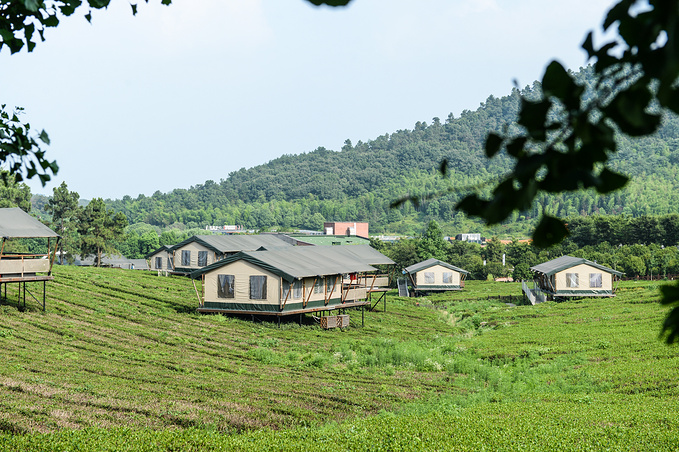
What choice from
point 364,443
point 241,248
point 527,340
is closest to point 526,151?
point 364,443

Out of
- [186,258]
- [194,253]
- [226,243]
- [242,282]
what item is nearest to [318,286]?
[242,282]

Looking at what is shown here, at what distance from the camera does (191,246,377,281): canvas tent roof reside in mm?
35406

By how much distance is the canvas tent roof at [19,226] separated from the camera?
29.6 meters

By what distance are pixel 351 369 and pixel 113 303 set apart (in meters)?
17.0

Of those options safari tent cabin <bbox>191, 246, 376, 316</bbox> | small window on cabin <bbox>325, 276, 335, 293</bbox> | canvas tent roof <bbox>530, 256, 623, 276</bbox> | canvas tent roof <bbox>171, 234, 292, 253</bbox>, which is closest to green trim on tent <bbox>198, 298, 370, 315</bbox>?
safari tent cabin <bbox>191, 246, 376, 316</bbox>

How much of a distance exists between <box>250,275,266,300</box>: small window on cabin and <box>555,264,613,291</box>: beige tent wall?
32.4 metres

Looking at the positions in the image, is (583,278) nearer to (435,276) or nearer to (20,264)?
(435,276)

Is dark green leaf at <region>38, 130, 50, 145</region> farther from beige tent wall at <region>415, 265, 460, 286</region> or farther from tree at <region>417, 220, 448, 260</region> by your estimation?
tree at <region>417, 220, 448, 260</region>

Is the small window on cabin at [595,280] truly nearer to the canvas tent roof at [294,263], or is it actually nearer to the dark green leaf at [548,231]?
the canvas tent roof at [294,263]

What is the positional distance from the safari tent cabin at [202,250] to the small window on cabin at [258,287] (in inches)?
714

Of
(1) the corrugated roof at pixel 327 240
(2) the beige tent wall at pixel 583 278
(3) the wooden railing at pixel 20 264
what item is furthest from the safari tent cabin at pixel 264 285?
(1) the corrugated roof at pixel 327 240

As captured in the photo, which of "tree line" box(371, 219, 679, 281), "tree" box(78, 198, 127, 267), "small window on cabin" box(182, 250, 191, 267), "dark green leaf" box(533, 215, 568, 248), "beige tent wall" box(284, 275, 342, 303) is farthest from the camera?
"tree line" box(371, 219, 679, 281)

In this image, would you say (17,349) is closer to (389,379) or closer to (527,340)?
(389,379)

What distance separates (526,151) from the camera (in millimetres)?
2627
